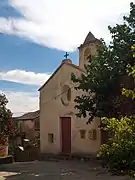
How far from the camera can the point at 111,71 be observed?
1596 centimetres

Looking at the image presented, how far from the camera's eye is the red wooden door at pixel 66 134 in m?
22.8

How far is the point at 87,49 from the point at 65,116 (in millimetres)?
4759

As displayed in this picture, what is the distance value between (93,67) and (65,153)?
8210 mm

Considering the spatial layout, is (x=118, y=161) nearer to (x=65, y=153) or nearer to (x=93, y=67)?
(x=93, y=67)

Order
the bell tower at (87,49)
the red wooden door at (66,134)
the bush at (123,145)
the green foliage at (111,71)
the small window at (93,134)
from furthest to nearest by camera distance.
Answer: the red wooden door at (66,134), the bell tower at (87,49), the small window at (93,134), the green foliage at (111,71), the bush at (123,145)

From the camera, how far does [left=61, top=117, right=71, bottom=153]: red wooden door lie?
22.8m

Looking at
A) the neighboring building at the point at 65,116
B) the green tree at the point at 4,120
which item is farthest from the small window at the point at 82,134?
the green tree at the point at 4,120

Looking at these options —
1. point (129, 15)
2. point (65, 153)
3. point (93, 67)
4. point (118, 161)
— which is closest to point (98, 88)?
point (93, 67)

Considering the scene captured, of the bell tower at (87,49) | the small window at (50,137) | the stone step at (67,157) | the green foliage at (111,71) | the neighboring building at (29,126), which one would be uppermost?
the bell tower at (87,49)

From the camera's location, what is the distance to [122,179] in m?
11.4

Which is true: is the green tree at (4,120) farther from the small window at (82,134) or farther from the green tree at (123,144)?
the green tree at (123,144)

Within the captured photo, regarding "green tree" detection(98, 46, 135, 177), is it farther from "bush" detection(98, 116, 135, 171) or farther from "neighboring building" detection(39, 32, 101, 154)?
"neighboring building" detection(39, 32, 101, 154)

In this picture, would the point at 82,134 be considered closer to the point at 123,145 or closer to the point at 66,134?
the point at 66,134

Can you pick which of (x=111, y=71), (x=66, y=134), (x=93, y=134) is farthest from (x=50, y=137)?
(x=111, y=71)
